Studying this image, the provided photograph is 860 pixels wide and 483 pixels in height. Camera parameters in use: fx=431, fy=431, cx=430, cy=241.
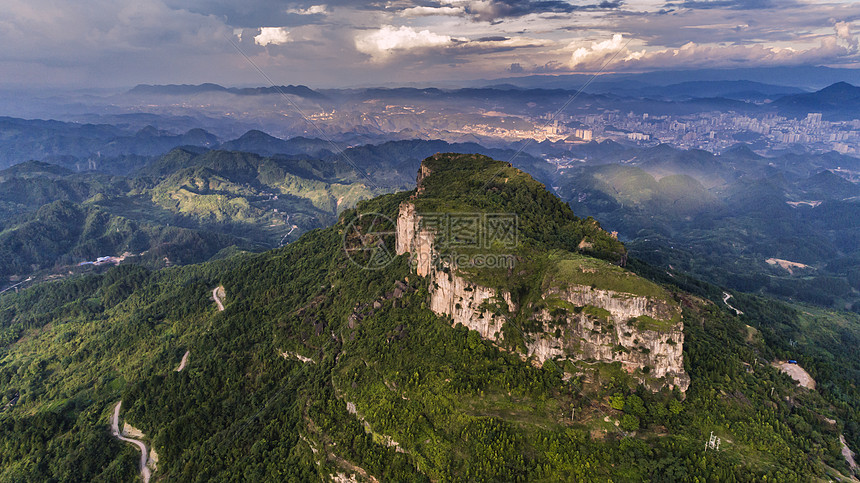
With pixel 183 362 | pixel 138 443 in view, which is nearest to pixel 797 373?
pixel 138 443

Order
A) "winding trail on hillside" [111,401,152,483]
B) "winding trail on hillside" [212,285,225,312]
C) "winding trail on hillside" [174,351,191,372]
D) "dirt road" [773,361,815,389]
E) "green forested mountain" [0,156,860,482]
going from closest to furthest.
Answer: "green forested mountain" [0,156,860,482]
"dirt road" [773,361,815,389]
"winding trail on hillside" [111,401,152,483]
"winding trail on hillside" [174,351,191,372]
"winding trail on hillside" [212,285,225,312]

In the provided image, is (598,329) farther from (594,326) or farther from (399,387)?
(399,387)

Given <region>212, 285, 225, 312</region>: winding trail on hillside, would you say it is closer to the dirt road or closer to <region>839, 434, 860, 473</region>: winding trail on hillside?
<region>839, 434, 860, 473</region>: winding trail on hillside

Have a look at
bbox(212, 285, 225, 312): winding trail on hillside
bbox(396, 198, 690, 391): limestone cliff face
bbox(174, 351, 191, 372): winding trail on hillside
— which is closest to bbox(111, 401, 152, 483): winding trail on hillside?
bbox(174, 351, 191, 372): winding trail on hillside

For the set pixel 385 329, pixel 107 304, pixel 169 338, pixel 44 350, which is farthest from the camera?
pixel 107 304

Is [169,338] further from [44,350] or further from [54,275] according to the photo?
[54,275]

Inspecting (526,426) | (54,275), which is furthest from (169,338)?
(54,275)

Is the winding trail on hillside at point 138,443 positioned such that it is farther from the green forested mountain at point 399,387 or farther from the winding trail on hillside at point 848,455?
the winding trail on hillside at point 848,455
